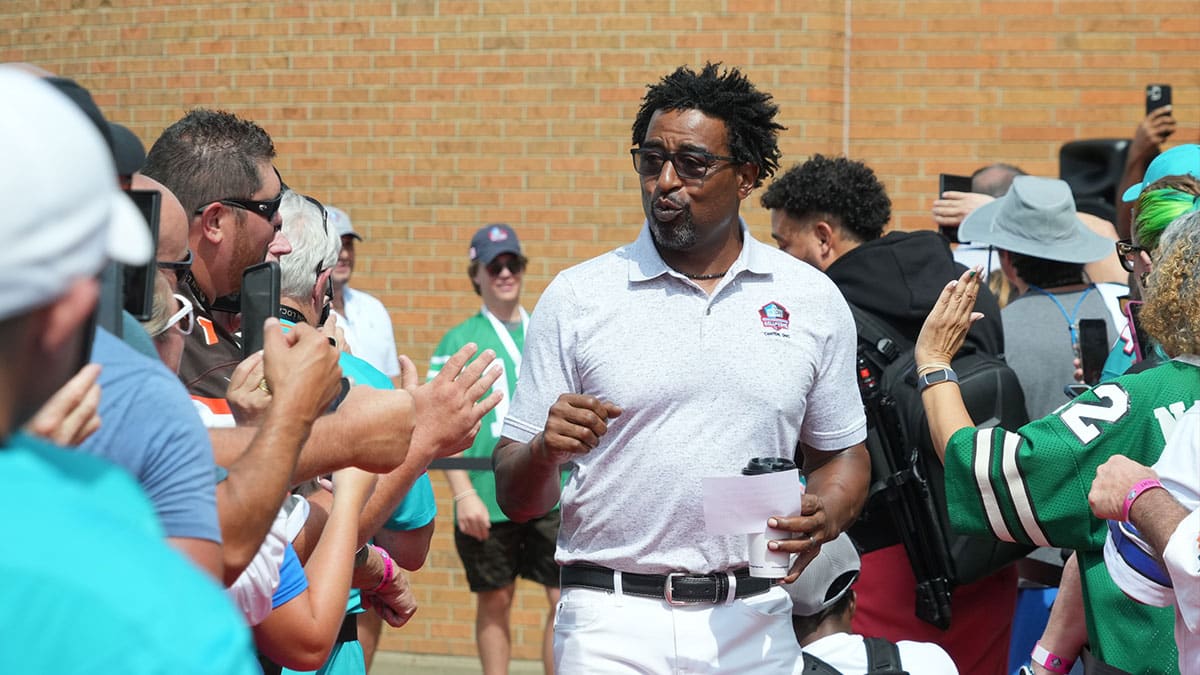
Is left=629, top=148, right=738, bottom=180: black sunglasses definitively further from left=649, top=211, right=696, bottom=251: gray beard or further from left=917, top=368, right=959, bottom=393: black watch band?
left=917, top=368, right=959, bottom=393: black watch band

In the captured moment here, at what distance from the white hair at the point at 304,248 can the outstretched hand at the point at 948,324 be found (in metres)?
1.70

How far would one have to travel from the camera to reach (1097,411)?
136 inches

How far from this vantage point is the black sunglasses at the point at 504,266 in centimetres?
777

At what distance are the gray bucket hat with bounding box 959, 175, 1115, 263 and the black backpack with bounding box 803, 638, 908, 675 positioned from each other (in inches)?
93.3

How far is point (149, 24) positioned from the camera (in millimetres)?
8656

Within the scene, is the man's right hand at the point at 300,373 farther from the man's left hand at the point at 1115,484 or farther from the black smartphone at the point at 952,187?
the black smartphone at the point at 952,187

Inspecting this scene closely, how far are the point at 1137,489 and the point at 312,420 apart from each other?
1777mm

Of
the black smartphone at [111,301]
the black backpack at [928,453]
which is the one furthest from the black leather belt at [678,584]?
the black smartphone at [111,301]

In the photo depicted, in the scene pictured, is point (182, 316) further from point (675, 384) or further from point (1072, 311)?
point (1072, 311)

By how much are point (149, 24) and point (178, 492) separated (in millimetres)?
7437

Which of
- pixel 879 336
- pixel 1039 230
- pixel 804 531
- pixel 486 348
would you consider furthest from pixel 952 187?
pixel 804 531

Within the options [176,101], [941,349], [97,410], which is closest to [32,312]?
[97,410]

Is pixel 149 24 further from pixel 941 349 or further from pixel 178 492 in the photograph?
pixel 178 492

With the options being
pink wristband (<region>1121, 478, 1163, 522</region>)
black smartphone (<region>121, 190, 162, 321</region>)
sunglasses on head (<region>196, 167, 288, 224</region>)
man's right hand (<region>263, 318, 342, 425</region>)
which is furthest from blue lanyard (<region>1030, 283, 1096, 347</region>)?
black smartphone (<region>121, 190, 162, 321</region>)
